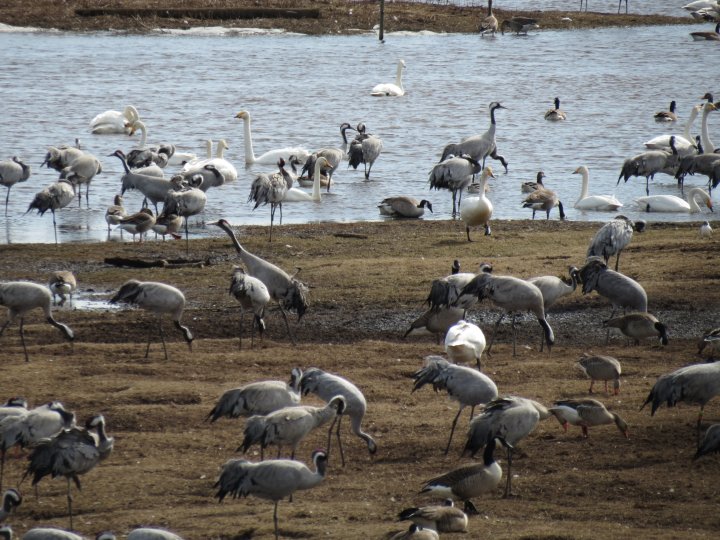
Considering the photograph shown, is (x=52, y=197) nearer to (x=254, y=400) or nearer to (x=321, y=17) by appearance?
(x=254, y=400)

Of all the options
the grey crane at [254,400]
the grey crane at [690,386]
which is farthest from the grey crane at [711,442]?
the grey crane at [254,400]

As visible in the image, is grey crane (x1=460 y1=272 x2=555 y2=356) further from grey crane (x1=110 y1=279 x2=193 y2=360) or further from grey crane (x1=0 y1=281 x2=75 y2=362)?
grey crane (x1=0 y1=281 x2=75 y2=362)

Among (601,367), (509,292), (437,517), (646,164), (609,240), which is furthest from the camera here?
(646,164)

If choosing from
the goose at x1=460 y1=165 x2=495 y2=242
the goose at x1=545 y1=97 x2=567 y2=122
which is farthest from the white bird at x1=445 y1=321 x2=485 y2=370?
the goose at x1=545 y1=97 x2=567 y2=122

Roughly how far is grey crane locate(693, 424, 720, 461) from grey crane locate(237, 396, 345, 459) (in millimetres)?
2795

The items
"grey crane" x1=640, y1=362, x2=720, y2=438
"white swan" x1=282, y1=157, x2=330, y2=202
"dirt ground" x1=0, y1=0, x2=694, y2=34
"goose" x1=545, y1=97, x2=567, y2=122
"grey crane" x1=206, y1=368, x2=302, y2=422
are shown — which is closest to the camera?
"grey crane" x1=206, y1=368, x2=302, y2=422

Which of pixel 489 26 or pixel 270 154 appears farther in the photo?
pixel 489 26

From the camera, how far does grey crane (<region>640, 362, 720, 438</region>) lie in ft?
33.3

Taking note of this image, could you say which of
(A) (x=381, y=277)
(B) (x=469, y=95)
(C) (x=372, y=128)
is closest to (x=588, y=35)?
(B) (x=469, y=95)

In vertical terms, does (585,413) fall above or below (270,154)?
above

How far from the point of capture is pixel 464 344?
461 inches

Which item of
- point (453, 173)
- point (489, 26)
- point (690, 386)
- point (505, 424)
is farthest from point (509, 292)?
point (489, 26)

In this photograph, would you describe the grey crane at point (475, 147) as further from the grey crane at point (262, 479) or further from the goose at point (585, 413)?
the grey crane at point (262, 479)

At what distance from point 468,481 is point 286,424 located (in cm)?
151
